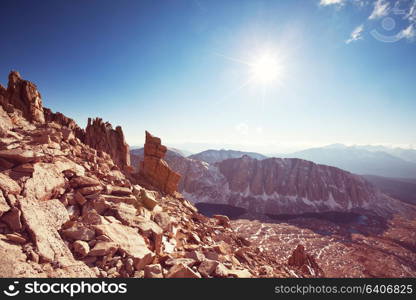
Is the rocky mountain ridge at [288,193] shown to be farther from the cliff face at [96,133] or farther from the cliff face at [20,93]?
the cliff face at [20,93]

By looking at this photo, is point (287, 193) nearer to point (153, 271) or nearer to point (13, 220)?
point (153, 271)

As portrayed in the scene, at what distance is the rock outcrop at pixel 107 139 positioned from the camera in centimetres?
4092

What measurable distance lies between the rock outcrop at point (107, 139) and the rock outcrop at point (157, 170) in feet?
28.6

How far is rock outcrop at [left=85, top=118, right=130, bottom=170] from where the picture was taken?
40.9 m

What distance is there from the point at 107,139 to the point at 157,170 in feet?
72.9

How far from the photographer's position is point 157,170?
28.1 metres

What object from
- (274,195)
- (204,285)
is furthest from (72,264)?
(274,195)

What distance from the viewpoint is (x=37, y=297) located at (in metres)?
5.66

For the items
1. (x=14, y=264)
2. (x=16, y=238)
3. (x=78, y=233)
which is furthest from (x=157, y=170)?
(x=14, y=264)

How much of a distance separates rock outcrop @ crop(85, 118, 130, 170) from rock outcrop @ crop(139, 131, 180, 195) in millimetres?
8721

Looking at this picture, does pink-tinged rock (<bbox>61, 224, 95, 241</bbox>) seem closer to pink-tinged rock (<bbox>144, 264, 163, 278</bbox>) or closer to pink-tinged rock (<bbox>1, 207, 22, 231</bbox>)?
pink-tinged rock (<bbox>1, 207, 22, 231</bbox>)

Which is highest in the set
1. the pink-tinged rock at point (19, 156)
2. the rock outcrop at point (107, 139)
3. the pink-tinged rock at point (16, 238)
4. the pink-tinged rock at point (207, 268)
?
the rock outcrop at point (107, 139)

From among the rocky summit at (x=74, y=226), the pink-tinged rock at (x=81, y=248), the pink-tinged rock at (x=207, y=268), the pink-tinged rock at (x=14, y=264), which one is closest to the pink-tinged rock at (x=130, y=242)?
the rocky summit at (x=74, y=226)

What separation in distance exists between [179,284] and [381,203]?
260652 millimetres
